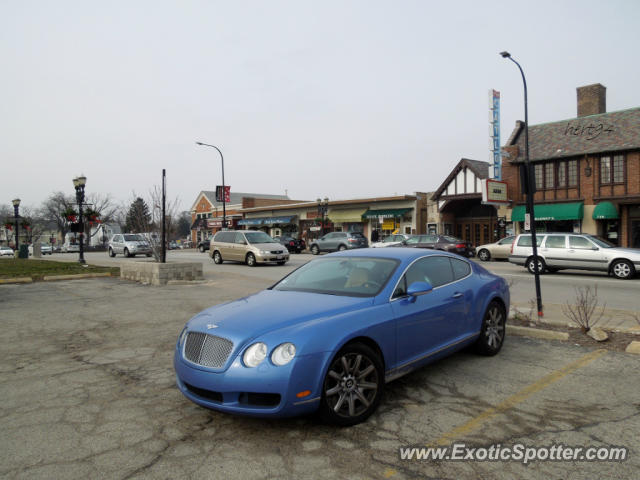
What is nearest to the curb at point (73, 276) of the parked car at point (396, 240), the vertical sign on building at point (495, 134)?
the parked car at point (396, 240)

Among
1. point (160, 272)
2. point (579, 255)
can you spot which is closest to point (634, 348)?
point (579, 255)

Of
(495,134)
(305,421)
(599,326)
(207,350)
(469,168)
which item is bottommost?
(305,421)

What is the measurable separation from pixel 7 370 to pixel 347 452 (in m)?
4.42

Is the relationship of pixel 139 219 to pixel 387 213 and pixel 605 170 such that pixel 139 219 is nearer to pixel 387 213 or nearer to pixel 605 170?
pixel 387 213

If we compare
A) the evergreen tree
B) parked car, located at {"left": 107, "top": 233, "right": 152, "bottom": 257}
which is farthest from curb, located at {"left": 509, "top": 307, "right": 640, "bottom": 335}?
parked car, located at {"left": 107, "top": 233, "right": 152, "bottom": 257}

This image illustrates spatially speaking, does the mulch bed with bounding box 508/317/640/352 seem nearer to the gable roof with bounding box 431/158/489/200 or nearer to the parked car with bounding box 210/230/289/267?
the parked car with bounding box 210/230/289/267

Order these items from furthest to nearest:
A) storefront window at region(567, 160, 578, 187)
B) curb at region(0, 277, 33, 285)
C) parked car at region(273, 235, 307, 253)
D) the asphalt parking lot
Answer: parked car at region(273, 235, 307, 253) → storefront window at region(567, 160, 578, 187) → curb at region(0, 277, 33, 285) → the asphalt parking lot

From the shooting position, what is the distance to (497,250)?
80.9 feet

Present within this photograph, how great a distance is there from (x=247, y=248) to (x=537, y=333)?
17157 millimetres

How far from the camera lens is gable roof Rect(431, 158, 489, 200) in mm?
33062

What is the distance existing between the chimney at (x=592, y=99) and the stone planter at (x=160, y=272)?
29.1 metres

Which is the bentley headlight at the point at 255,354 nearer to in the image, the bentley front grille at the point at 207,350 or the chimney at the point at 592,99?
the bentley front grille at the point at 207,350

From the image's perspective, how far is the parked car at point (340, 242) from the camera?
31.9 metres

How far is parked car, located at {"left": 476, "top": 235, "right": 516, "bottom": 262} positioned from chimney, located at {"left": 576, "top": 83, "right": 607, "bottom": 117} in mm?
13832
